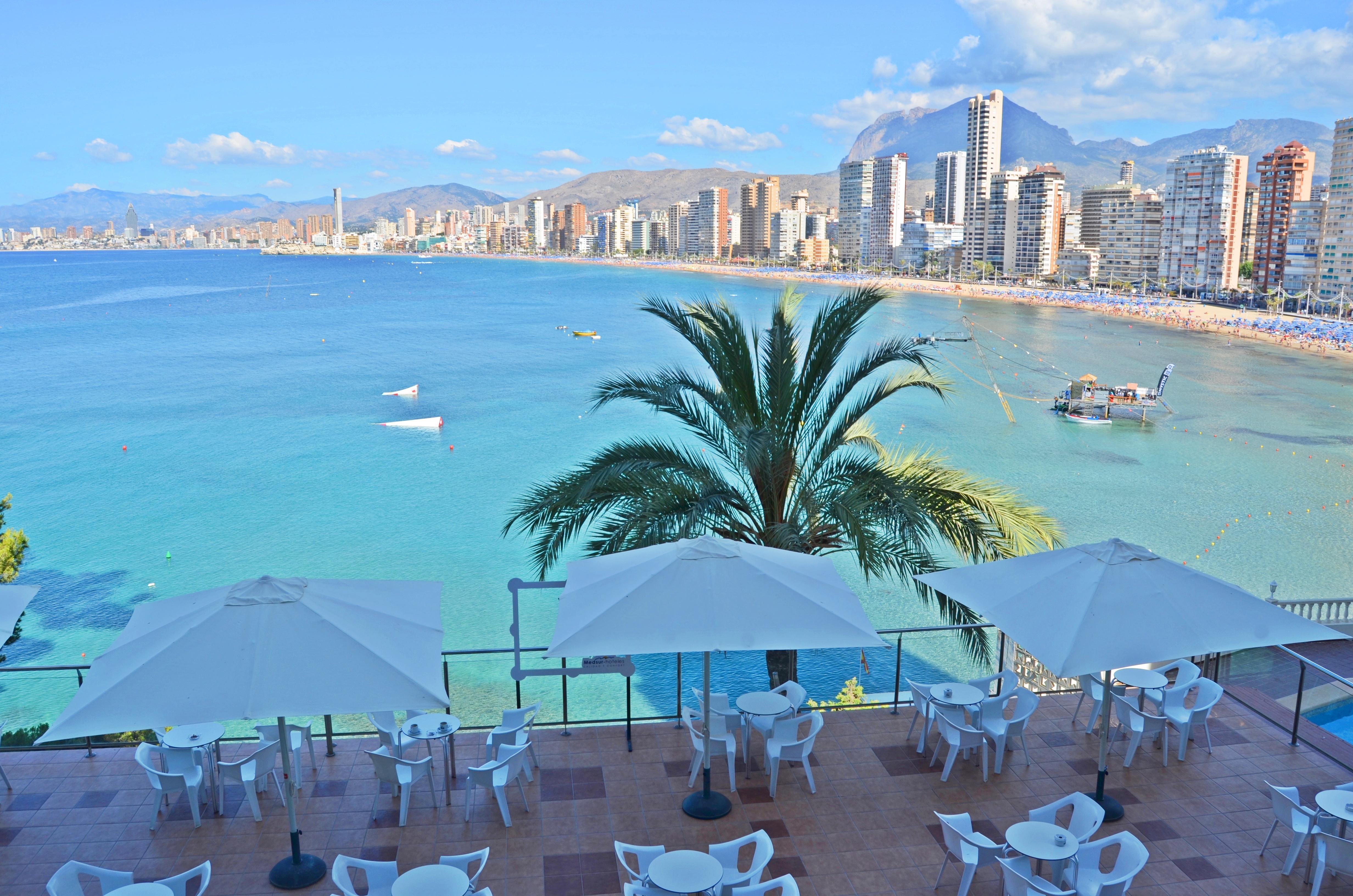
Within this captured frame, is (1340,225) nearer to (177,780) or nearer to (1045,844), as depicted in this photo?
(1045,844)

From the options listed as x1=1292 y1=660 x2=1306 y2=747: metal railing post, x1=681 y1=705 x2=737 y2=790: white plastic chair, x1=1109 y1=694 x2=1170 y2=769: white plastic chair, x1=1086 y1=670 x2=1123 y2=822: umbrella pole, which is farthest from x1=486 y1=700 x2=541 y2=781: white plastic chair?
x1=1292 y1=660 x2=1306 y2=747: metal railing post

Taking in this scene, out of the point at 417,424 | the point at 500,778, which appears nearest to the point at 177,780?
the point at 500,778

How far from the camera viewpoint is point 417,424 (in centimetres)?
4181

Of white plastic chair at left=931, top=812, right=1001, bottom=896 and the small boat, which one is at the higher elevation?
white plastic chair at left=931, top=812, right=1001, bottom=896

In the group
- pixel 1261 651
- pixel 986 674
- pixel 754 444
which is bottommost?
pixel 986 674

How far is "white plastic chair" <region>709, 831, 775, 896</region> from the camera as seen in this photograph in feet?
17.3

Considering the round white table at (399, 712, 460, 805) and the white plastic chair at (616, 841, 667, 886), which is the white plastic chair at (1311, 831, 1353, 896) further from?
the round white table at (399, 712, 460, 805)

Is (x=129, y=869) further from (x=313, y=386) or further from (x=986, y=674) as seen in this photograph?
(x=313, y=386)

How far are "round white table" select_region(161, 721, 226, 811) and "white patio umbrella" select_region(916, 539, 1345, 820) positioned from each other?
542 cm

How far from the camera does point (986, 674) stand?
1917 centimetres

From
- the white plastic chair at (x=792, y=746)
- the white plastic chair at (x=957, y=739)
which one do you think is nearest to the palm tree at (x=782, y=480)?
the white plastic chair at (x=957, y=739)

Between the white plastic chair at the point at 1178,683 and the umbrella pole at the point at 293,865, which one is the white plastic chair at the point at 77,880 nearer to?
the umbrella pole at the point at 293,865

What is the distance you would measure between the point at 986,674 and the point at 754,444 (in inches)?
500

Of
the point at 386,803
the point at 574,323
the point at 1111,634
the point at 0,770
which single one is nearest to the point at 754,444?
the point at 1111,634
